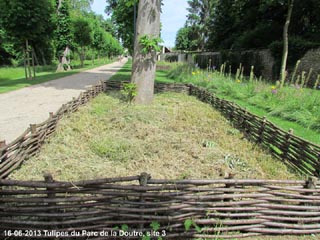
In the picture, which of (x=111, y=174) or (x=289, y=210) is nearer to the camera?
(x=289, y=210)

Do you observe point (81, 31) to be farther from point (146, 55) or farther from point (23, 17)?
point (146, 55)

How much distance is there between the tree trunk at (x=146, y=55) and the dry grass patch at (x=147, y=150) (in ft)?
3.31

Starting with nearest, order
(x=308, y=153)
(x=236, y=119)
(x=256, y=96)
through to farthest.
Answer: (x=308, y=153) < (x=236, y=119) < (x=256, y=96)

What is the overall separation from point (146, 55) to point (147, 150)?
11.2ft

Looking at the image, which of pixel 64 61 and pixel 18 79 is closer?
pixel 18 79

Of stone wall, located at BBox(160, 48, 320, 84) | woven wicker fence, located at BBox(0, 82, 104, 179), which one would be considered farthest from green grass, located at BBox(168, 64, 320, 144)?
woven wicker fence, located at BBox(0, 82, 104, 179)

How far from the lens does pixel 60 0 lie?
20.7 meters

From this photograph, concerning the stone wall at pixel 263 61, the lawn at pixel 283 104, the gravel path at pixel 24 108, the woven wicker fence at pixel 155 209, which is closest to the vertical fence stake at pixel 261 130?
the lawn at pixel 283 104

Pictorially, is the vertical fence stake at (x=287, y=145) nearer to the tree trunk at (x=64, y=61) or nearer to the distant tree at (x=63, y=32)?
the distant tree at (x=63, y=32)

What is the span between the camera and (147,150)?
3.85m

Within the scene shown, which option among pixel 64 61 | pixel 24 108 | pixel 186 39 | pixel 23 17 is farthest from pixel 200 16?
pixel 24 108

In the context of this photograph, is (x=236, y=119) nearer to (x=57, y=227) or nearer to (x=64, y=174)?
(x=64, y=174)

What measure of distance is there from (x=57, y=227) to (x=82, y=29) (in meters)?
23.9

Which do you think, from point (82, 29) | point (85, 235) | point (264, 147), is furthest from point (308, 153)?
point (82, 29)
